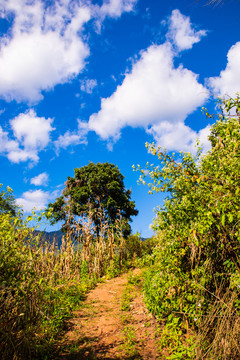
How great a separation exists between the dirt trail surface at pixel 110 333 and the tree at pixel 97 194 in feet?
49.9

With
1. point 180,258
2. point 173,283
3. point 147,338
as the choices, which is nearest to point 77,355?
point 147,338

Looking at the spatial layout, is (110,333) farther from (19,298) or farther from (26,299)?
(19,298)

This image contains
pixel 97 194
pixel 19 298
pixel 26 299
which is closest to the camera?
pixel 19 298

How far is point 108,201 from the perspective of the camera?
73.6ft

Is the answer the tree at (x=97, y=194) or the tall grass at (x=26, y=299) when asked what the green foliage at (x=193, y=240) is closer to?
the tall grass at (x=26, y=299)

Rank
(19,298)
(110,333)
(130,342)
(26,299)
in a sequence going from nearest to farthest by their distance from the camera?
(19,298), (26,299), (130,342), (110,333)

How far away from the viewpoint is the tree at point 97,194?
75.8ft

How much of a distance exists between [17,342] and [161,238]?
3.13m

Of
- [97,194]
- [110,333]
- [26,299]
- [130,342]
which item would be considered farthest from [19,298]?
[97,194]

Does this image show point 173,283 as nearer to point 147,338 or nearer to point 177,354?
point 177,354

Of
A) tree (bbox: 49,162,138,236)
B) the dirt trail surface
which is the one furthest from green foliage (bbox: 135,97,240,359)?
tree (bbox: 49,162,138,236)

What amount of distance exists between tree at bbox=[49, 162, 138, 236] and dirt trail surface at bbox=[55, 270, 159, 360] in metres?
15.2

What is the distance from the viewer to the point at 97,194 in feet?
79.0

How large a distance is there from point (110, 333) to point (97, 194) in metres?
18.9
